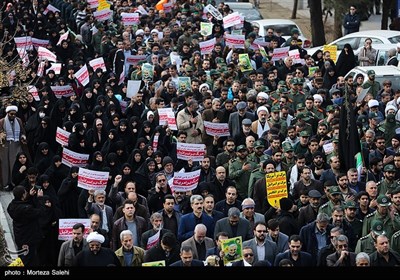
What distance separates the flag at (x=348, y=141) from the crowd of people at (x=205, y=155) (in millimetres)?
93

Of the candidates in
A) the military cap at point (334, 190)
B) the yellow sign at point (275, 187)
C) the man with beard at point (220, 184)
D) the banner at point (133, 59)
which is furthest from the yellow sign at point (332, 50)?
the military cap at point (334, 190)

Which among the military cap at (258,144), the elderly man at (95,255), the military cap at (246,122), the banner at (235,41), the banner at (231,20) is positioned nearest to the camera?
the elderly man at (95,255)

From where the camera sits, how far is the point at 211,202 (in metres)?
15.1

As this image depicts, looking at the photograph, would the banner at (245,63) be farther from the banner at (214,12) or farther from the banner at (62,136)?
the banner at (62,136)

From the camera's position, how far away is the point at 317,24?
34750 millimetres

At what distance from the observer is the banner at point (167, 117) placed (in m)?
20.4

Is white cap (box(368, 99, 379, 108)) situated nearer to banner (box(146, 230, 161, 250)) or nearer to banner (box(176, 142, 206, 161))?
banner (box(176, 142, 206, 161))

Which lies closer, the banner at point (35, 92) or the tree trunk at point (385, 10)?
the banner at point (35, 92)

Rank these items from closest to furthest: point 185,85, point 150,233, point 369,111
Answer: point 150,233 → point 369,111 → point 185,85

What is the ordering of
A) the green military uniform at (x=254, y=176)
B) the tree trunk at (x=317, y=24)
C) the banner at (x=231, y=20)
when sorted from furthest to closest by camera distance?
the tree trunk at (x=317, y=24) < the banner at (x=231, y=20) < the green military uniform at (x=254, y=176)

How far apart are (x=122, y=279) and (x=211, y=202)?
24.6ft

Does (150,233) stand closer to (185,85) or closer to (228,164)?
(228,164)

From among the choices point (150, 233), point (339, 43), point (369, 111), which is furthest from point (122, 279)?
point (339, 43)

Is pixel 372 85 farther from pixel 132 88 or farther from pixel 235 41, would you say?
pixel 235 41
